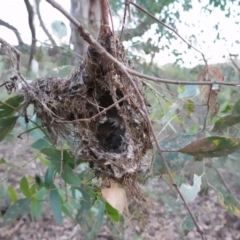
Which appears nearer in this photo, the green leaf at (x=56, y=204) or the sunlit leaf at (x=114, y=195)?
the sunlit leaf at (x=114, y=195)

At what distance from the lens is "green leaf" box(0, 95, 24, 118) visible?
2.09 ft

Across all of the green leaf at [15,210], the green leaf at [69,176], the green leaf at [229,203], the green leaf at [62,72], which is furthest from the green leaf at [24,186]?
the green leaf at [229,203]

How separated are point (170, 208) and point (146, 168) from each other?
5.05ft

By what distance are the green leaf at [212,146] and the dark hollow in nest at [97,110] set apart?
77 mm

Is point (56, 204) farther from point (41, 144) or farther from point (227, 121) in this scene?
point (227, 121)

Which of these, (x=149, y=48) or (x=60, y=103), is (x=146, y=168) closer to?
(x=60, y=103)

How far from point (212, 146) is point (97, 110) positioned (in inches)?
7.2

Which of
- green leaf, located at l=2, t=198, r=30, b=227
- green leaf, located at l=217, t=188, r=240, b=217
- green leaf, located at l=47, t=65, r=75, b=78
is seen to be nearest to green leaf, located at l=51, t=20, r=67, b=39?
green leaf, located at l=47, t=65, r=75, b=78

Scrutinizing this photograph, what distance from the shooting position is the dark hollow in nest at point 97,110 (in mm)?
562

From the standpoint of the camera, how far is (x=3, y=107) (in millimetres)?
661

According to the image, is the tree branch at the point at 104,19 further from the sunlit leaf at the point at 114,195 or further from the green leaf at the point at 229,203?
the green leaf at the point at 229,203

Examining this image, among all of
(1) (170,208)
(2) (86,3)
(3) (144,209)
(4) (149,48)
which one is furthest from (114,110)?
(1) (170,208)

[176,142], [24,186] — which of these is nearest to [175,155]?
[176,142]

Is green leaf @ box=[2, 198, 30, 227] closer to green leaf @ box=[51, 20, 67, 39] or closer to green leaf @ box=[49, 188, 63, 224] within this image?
green leaf @ box=[49, 188, 63, 224]
